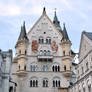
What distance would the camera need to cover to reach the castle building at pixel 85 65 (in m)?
38.9

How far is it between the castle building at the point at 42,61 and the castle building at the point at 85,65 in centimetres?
1647

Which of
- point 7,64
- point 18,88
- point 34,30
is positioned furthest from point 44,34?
point 7,64

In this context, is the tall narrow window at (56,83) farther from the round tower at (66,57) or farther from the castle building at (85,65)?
the castle building at (85,65)

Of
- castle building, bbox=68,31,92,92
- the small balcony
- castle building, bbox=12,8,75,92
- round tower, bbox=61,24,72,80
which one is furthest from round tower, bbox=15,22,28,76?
castle building, bbox=68,31,92,92

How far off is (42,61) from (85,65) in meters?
24.6

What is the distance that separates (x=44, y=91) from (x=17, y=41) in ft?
54.9

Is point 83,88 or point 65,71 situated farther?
point 65,71

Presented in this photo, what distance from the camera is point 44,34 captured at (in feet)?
226

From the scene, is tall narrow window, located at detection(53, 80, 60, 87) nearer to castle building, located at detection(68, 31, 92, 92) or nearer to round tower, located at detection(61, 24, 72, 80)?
round tower, located at detection(61, 24, 72, 80)

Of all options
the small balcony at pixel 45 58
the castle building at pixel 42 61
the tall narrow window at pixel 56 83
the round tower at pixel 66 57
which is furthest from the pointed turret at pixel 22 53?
the round tower at pixel 66 57

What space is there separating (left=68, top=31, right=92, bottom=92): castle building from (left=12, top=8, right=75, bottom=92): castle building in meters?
16.5

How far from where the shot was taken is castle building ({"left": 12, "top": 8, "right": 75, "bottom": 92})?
63.4 m

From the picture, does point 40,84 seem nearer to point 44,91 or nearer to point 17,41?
point 44,91

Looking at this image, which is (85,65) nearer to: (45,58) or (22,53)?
(45,58)
